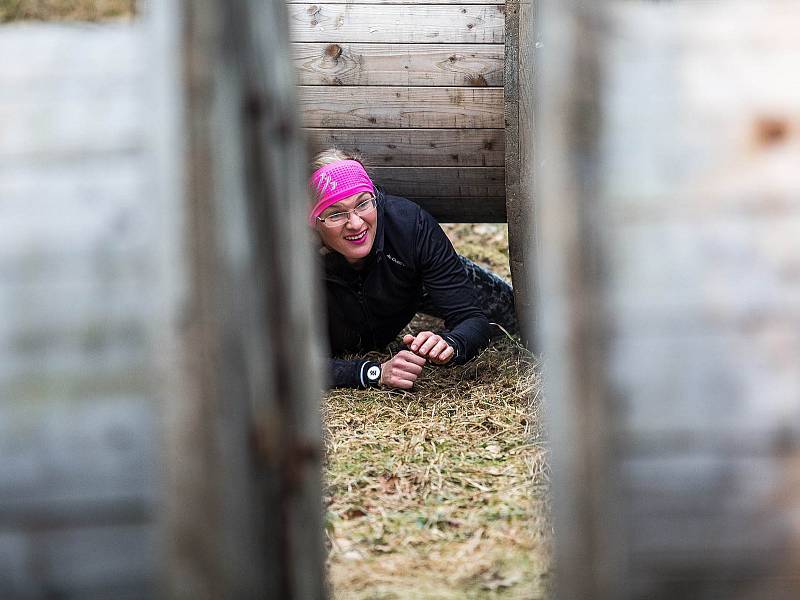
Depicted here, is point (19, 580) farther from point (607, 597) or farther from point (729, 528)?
point (729, 528)

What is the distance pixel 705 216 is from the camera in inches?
59.7

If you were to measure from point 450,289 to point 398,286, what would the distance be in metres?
0.23

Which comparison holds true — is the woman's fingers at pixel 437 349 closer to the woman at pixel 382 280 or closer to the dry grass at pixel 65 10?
the woman at pixel 382 280

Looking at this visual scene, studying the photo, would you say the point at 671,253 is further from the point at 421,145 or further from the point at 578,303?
the point at 421,145

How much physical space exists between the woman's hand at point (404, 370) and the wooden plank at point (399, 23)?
1.35m

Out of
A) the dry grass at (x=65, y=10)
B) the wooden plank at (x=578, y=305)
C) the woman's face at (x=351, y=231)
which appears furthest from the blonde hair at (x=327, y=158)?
the wooden plank at (x=578, y=305)

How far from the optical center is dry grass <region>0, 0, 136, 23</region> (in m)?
1.57

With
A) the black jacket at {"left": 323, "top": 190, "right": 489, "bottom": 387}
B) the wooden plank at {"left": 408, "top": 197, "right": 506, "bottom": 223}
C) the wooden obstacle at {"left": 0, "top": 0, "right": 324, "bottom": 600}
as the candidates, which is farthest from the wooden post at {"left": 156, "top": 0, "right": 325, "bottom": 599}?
the wooden plank at {"left": 408, "top": 197, "right": 506, "bottom": 223}

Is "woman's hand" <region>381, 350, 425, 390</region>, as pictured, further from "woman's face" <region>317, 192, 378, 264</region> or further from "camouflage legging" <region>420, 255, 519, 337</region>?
"camouflage legging" <region>420, 255, 519, 337</region>

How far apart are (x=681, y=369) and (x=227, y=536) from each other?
0.78 meters

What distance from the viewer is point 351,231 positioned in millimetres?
3947

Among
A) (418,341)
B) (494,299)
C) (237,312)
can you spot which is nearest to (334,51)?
(418,341)

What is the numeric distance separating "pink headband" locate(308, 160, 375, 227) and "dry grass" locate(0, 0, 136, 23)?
224cm

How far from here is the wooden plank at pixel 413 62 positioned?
413 cm
